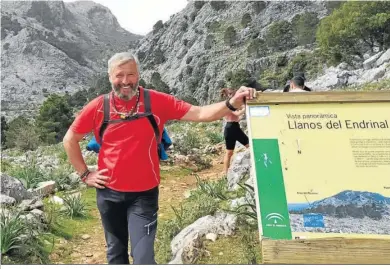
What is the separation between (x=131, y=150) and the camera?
2.83 metres

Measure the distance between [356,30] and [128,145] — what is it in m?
45.5

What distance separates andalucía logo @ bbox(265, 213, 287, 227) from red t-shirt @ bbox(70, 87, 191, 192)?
2.78ft

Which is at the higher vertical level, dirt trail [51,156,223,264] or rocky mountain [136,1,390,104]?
rocky mountain [136,1,390,104]

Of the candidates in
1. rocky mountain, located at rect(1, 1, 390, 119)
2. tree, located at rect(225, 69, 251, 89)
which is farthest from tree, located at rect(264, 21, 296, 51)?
tree, located at rect(225, 69, 251, 89)

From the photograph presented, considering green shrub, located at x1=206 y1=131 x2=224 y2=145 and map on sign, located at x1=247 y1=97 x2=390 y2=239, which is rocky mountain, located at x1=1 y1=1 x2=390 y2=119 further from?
map on sign, located at x1=247 y1=97 x2=390 y2=239

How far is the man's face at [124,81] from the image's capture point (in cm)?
283

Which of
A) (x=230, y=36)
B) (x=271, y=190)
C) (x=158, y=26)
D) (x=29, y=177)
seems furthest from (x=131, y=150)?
(x=158, y=26)

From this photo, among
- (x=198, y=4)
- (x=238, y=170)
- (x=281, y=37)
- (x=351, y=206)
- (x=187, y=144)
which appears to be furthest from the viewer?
(x=198, y=4)

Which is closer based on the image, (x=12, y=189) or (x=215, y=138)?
(x=12, y=189)

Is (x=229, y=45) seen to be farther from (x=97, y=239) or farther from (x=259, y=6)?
(x=97, y=239)

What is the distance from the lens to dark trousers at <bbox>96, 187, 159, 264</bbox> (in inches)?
111

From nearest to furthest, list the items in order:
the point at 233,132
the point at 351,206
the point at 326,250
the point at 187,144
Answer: the point at 326,250 → the point at 351,206 → the point at 233,132 → the point at 187,144

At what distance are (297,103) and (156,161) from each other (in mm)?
1039

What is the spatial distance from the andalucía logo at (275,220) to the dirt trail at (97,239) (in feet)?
9.24
